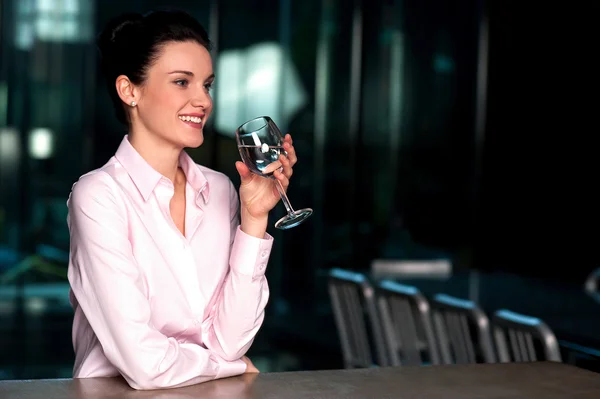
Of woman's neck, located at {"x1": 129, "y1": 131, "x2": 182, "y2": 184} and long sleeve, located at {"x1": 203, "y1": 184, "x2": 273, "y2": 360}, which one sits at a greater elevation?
woman's neck, located at {"x1": 129, "y1": 131, "x2": 182, "y2": 184}

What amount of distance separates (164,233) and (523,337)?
4.51ft

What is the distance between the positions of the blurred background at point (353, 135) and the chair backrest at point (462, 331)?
3301 mm

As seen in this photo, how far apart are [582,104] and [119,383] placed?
6.19m

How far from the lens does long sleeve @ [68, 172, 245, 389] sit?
64.1 inches

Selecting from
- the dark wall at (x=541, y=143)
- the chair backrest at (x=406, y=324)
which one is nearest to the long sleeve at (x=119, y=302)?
the chair backrest at (x=406, y=324)

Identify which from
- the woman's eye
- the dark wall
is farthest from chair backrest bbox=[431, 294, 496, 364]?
the dark wall

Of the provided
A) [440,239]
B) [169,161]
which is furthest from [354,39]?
[169,161]

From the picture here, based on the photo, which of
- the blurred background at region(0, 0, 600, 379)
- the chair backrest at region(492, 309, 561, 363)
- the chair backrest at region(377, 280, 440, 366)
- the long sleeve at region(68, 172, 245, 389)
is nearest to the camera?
the long sleeve at region(68, 172, 245, 389)

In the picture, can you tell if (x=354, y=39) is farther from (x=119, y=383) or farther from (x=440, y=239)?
(x=119, y=383)

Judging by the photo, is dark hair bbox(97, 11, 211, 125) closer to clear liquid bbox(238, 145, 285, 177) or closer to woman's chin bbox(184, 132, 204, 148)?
woman's chin bbox(184, 132, 204, 148)

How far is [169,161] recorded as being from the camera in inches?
75.0

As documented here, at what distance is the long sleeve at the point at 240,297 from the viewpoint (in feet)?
5.93

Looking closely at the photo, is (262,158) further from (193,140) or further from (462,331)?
(462,331)

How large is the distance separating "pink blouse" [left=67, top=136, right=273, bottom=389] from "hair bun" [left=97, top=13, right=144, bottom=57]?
0.21 meters
